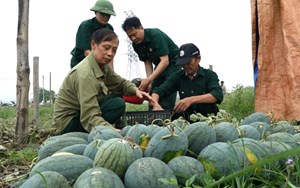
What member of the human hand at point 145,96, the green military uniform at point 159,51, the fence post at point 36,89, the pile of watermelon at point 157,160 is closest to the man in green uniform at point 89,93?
the human hand at point 145,96

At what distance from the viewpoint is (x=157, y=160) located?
1.67 metres

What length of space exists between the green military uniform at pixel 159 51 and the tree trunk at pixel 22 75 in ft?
4.44

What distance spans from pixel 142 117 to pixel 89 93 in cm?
84

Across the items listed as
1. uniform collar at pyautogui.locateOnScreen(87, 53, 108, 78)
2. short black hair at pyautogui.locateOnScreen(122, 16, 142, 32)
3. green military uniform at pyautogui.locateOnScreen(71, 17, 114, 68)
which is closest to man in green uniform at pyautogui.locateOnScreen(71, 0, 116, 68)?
green military uniform at pyautogui.locateOnScreen(71, 17, 114, 68)

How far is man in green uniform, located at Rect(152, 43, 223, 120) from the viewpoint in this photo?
4.25m

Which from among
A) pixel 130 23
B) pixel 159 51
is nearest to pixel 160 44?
pixel 159 51

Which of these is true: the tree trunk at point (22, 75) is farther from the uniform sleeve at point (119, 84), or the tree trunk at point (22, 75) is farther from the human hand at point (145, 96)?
the human hand at point (145, 96)

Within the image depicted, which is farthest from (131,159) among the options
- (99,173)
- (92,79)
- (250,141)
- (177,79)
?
(177,79)

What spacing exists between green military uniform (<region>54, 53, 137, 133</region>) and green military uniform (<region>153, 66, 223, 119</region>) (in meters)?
0.54

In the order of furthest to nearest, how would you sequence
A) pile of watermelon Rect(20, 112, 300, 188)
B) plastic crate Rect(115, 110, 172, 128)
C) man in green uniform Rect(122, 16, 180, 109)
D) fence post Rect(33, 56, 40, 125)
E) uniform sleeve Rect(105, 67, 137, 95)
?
1. fence post Rect(33, 56, 40, 125)
2. man in green uniform Rect(122, 16, 180, 109)
3. uniform sleeve Rect(105, 67, 137, 95)
4. plastic crate Rect(115, 110, 172, 128)
5. pile of watermelon Rect(20, 112, 300, 188)

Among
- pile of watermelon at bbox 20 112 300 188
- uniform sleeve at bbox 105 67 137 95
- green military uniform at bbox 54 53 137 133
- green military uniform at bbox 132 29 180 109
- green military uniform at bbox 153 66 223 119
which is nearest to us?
pile of watermelon at bbox 20 112 300 188

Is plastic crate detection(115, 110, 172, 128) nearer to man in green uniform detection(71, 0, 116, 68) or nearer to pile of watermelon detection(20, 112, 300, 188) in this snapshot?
man in green uniform detection(71, 0, 116, 68)

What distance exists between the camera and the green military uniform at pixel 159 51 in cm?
491

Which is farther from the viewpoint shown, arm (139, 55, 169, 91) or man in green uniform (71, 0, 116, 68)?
arm (139, 55, 169, 91)
